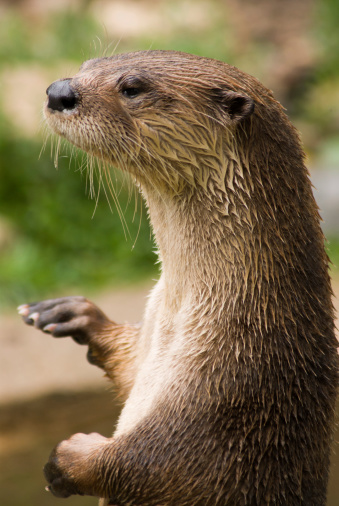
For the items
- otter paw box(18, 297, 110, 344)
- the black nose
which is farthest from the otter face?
otter paw box(18, 297, 110, 344)

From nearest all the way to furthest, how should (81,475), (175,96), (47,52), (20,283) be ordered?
1. (175,96)
2. (81,475)
3. (20,283)
4. (47,52)

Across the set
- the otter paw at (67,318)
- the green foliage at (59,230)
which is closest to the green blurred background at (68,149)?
the green foliage at (59,230)

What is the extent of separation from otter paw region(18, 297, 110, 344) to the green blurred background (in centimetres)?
77

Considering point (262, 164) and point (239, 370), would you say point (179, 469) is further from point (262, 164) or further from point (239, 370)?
point (262, 164)

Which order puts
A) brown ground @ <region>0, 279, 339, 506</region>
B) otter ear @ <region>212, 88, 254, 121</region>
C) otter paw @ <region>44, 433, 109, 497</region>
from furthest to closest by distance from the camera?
brown ground @ <region>0, 279, 339, 506</region>, otter paw @ <region>44, 433, 109, 497</region>, otter ear @ <region>212, 88, 254, 121</region>

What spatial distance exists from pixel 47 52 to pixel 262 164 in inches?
276

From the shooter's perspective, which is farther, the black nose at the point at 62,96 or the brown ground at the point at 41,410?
the brown ground at the point at 41,410

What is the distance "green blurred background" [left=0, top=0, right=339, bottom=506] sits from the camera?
5.20 metres

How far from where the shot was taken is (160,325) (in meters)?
2.27

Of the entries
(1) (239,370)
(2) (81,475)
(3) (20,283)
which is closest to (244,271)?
(1) (239,370)

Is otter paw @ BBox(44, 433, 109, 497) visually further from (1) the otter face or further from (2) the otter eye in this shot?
(2) the otter eye

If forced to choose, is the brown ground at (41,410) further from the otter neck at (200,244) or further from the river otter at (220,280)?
the otter neck at (200,244)

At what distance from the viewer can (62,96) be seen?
6.66 feet

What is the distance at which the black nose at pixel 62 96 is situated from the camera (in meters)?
2.03
